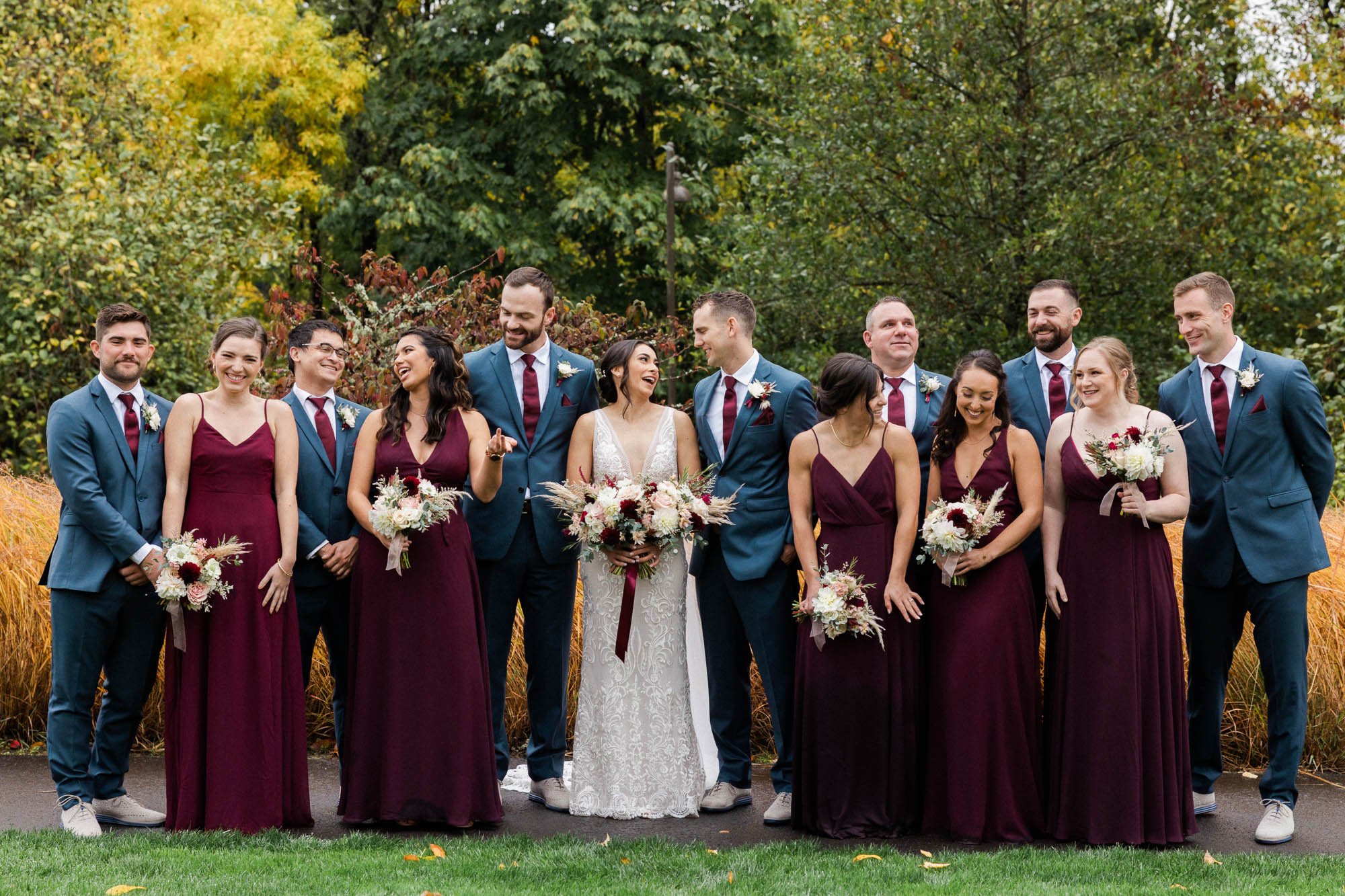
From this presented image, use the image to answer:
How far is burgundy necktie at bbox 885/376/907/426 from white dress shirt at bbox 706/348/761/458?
0.73 metres

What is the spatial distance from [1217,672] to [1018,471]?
5.12 feet

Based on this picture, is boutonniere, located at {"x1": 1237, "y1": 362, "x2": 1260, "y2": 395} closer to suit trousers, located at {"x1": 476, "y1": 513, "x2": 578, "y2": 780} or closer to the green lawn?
the green lawn

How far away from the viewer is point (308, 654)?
7.08m

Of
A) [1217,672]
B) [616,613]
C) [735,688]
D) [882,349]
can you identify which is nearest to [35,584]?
[616,613]

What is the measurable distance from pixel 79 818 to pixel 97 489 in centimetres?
161

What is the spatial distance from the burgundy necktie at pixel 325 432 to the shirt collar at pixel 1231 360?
4.55m

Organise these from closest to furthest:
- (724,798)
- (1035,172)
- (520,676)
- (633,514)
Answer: (633,514) < (724,798) < (520,676) < (1035,172)

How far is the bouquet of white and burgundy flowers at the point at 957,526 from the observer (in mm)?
5973

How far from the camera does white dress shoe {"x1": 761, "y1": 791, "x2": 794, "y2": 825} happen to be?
6.51 meters

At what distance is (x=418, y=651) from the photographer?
6.28 m

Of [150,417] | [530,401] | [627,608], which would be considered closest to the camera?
[150,417]

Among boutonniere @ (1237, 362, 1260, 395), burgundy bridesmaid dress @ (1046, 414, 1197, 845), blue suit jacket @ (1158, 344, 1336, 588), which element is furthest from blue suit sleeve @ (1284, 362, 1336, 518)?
burgundy bridesmaid dress @ (1046, 414, 1197, 845)

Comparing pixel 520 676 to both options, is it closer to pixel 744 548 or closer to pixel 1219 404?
pixel 744 548

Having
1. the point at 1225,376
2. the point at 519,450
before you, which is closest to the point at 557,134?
the point at 519,450
